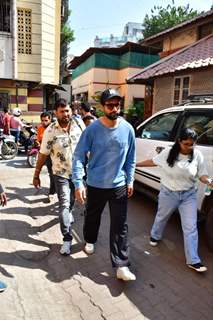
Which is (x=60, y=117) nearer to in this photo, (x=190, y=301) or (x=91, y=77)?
(x=190, y=301)

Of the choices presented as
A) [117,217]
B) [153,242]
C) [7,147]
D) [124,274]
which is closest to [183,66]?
[7,147]

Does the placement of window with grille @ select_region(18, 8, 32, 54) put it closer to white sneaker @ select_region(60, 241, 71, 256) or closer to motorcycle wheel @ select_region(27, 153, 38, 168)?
motorcycle wheel @ select_region(27, 153, 38, 168)

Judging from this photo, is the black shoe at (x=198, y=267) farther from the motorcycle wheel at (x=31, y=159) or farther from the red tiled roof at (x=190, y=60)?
the red tiled roof at (x=190, y=60)

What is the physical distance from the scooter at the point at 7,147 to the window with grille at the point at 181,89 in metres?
6.31

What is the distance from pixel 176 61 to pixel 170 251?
27.8 feet

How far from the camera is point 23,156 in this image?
34.3 ft

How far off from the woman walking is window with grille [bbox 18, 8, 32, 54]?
1254cm

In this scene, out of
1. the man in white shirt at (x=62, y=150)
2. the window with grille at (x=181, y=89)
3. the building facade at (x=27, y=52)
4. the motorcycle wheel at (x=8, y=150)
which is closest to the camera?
the man in white shirt at (x=62, y=150)

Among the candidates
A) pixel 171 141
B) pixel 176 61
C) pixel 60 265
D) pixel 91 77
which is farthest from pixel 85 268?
pixel 91 77

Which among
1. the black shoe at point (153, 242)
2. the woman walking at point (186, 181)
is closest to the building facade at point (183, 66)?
the woman walking at point (186, 181)

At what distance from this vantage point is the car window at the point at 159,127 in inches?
183

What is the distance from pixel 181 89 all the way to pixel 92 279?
9.37 metres

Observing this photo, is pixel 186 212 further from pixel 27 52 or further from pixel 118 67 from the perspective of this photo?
pixel 118 67

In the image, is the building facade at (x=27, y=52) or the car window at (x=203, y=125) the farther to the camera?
the building facade at (x=27, y=52)
